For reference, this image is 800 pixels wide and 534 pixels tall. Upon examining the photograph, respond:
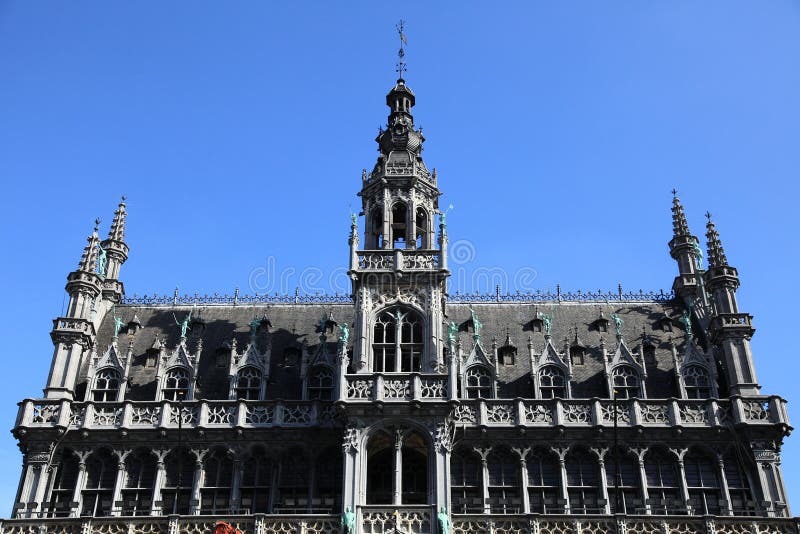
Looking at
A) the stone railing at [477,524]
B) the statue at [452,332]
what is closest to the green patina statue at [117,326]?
the stone railing at [477,524]

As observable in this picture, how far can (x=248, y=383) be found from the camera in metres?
42.8

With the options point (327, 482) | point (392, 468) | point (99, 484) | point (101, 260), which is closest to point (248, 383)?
point (327, 482)

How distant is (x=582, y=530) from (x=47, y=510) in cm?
2247

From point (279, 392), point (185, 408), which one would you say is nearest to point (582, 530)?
point (279, 392)

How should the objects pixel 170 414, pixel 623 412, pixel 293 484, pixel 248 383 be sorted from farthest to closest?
pixel 248 383 < pixel 170 414 < pixel 623 412 < pixel 293 484

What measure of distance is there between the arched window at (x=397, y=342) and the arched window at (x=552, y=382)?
657 cm

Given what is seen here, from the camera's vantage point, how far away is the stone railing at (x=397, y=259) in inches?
1638

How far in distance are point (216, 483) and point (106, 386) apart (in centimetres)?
771

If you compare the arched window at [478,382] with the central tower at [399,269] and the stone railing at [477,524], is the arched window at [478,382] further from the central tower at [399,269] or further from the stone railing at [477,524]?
the stone railing at [477,524]

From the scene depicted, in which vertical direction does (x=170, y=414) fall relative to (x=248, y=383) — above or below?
below

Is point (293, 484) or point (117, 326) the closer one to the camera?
point (293, 484)

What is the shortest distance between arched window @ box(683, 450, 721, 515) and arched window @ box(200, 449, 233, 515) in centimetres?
1991

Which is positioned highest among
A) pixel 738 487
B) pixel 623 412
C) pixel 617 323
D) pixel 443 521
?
pixel 617 323

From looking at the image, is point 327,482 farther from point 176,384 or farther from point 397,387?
point 176,384
